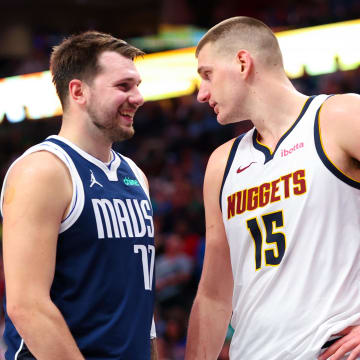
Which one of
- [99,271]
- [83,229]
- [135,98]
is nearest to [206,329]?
[99,271]

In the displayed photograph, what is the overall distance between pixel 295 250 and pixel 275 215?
0.60ft

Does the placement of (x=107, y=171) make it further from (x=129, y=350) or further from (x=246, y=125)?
(x=246, y=125)

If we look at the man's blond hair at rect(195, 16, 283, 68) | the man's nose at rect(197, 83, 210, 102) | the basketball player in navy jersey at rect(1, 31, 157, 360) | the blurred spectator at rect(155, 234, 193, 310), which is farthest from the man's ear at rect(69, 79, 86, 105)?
the blurred spectator at rect(155, 234, 193, 310)

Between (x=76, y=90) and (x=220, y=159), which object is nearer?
(x=76, y=90)

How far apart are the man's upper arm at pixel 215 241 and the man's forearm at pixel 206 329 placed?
0.18 feet

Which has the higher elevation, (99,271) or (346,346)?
(99,271)

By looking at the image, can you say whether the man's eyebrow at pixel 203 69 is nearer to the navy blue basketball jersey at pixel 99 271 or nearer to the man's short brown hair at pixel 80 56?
the man's short brown hair at pixel 80 56

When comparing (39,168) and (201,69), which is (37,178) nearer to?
(39,168)

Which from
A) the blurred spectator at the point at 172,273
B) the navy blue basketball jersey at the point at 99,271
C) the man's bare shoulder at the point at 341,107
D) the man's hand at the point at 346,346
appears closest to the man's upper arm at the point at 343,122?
the man's bare shoulder at the point at 341,107

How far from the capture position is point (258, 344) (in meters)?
3.29

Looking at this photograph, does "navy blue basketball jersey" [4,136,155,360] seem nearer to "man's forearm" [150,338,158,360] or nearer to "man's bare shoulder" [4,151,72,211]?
"man's bare shoulder" [4,151,72,211]

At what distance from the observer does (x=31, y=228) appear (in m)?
2.98

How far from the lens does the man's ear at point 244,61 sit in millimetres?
3533

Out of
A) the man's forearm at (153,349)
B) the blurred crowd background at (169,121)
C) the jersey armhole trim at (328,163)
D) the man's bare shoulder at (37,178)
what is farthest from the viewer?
the blurred crowd background at (169,121)
